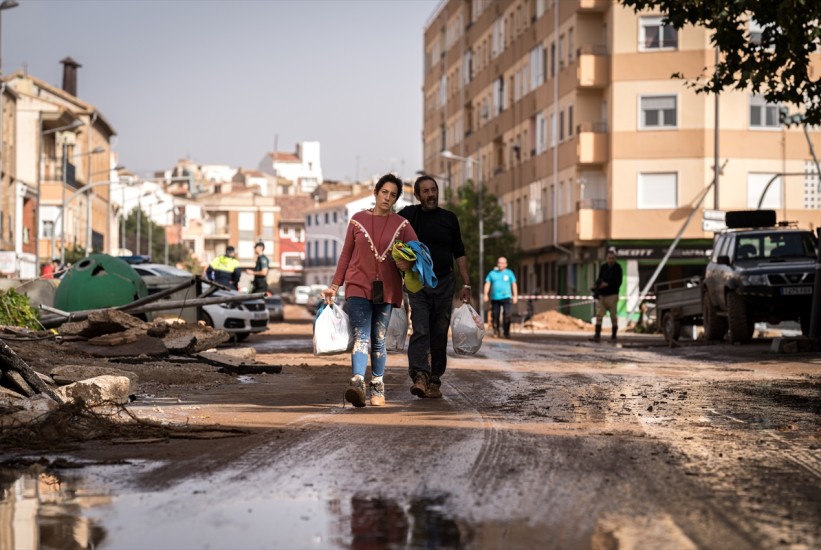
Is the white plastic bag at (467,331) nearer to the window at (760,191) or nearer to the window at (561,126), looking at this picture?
the window at (760,191)

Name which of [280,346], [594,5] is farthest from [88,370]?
[594,5]

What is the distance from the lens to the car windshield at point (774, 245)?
91.7ft

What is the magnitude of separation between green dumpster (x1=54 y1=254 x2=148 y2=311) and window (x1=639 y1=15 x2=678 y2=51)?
3788cm

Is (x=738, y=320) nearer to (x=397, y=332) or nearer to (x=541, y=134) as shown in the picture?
(x=397, y=332)

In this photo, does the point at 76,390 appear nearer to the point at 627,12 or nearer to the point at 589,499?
the point at 589,499

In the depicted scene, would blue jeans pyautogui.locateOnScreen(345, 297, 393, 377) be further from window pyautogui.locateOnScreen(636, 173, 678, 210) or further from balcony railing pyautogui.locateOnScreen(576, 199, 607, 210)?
balcony railing pyautogui.locateOnScreen(576, 199, 607, 210)

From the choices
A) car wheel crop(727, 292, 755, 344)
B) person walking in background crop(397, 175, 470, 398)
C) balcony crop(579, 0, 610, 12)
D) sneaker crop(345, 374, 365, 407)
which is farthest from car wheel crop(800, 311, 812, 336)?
balcony crop(579, 0, 610, 12)

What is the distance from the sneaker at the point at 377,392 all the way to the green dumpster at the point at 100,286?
12699mm

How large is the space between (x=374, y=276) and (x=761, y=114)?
48808 mm

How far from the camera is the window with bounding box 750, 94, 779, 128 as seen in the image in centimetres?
5838

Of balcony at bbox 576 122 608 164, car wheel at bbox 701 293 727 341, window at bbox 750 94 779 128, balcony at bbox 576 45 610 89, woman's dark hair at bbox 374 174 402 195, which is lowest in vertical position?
car wheel at bbox 701 293 727 341

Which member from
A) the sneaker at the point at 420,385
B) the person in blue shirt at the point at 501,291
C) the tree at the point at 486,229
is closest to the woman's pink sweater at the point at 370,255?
the sneaker at the point at 420,385

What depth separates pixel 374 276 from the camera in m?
12.1

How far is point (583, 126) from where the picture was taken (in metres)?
60.6
